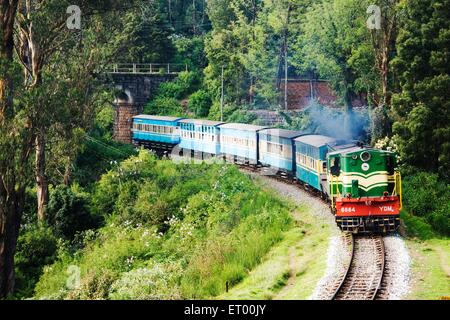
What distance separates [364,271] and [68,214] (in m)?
17.5

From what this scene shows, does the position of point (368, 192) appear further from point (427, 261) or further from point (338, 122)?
point (338, 122)

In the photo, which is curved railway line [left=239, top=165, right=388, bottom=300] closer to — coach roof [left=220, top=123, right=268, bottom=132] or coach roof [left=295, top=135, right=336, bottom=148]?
coach roof [left=295, top=135, right=336, bottom=148]

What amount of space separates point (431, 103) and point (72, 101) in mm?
15311

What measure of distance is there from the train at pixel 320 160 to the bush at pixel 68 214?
35.0ft

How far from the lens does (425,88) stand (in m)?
30.3

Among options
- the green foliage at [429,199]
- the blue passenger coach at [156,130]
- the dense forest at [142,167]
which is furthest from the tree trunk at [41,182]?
the blue passenger coach at [156,130]

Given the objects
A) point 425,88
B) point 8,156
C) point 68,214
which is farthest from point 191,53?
point 8,156

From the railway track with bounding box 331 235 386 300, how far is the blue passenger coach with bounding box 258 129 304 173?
12487 millimetres

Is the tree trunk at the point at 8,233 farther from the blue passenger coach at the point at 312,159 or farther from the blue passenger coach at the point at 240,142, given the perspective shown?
the blue passenger coach at the point at 240,142

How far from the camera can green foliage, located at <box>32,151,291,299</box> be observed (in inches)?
871
